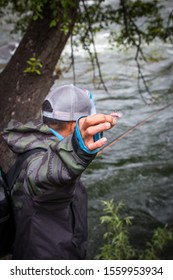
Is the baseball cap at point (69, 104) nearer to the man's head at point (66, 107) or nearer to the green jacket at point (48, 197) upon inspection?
the man's head at point (66, 107)

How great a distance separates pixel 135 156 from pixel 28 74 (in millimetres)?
4277

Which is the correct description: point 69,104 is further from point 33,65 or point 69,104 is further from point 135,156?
point 135,156

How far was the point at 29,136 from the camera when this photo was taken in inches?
98.3

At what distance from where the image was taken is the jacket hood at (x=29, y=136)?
2.42 meters

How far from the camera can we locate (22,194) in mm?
2361

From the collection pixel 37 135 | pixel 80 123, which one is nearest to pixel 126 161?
pixel 37 135

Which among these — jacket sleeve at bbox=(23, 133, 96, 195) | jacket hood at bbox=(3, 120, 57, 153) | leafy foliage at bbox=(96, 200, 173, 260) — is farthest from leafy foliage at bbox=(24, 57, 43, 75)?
jacket sleeve at bbox=(23, 133, 96, 195)

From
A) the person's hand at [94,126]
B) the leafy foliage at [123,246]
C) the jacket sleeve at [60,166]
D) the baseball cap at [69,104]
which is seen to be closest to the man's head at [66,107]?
the baseball cap at [69,104]

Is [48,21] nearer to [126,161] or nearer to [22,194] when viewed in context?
[22,194]

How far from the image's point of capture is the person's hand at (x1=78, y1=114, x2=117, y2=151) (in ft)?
5.76

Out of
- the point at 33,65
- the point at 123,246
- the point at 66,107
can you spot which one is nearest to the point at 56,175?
the point at 66,107

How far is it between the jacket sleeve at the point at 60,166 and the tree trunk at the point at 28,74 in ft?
6.51
